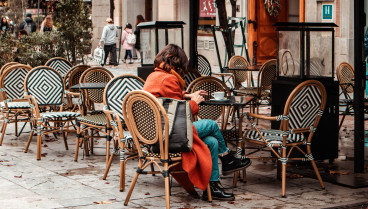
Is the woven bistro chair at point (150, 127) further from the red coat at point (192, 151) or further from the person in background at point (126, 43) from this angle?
the person in background at point (126, 43)

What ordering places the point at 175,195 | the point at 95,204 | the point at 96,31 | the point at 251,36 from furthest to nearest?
1. the point at 96,31
2. the point at 251,36
3. the point at 175,195
4. the point at 95,204

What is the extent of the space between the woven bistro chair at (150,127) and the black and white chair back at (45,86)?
336 centimetres

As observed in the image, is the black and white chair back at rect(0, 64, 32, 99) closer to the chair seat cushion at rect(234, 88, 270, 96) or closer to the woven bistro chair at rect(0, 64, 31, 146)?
the woven bistro chair at rect(0, 64, 31, 146)

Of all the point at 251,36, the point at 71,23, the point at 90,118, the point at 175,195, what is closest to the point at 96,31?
the point at 251,36

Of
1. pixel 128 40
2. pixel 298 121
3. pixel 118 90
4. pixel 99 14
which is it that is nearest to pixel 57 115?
pixel 118 90

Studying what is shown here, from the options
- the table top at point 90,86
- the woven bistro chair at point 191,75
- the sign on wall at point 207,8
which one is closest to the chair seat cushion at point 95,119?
the table top at point 90,86

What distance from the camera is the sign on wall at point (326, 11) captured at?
1834 cm

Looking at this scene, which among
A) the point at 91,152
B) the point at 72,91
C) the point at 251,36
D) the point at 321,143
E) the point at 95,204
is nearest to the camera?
the point at 95,204

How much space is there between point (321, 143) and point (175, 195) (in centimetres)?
219

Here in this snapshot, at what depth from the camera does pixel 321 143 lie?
26.5 ft

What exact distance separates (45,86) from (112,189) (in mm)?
3077

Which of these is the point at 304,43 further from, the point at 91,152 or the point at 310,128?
the point at 91,152

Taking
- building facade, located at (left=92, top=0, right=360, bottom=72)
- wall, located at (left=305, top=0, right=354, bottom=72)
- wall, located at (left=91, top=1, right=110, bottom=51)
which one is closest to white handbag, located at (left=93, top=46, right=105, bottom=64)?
building facade, located at (left=92, top=0, right=360, bottom=72)

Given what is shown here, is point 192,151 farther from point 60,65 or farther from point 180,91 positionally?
point 60,65
